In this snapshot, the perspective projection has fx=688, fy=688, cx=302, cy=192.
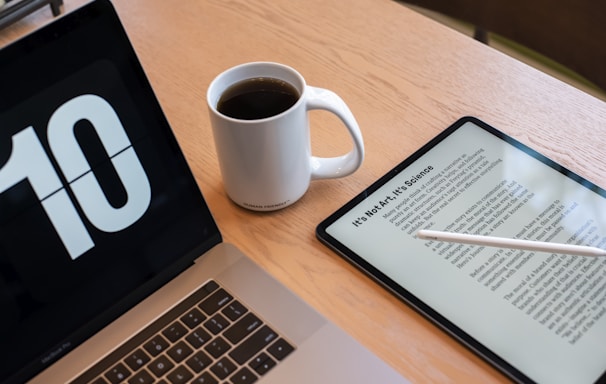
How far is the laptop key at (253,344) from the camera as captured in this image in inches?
23.0

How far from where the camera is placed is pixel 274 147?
2.15ft

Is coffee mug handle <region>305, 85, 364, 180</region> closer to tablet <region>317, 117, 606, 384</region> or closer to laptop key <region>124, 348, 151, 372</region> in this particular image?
tablet <region>317, 117, 606, 384</region>

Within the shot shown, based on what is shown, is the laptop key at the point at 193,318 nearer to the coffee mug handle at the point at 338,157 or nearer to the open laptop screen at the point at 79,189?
the open laptop screen at the point at 79,189

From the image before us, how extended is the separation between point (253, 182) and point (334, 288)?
0.13 meters

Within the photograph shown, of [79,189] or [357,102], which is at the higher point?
[79,189]

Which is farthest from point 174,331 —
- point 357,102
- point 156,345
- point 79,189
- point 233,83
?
point 357,102

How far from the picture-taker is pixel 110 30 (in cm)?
58

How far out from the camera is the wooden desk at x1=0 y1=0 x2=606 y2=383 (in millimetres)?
632

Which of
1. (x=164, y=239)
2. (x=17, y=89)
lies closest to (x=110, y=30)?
(x=17, y=89)

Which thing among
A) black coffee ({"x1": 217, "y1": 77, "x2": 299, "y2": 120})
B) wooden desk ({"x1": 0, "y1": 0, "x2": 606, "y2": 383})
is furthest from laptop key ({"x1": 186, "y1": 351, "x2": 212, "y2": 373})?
black coffee ({"x1": 217, "y1": 77, "x2": 299, "y2": 120})

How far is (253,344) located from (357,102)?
1.17 feet

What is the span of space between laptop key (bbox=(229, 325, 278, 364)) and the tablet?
12 cm

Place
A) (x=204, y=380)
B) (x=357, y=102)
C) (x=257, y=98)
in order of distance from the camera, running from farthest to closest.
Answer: (x=357, y=102) < (x=257, y=98) < (x=204, y=380)

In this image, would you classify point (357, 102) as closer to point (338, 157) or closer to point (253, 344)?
point (338, 157)
